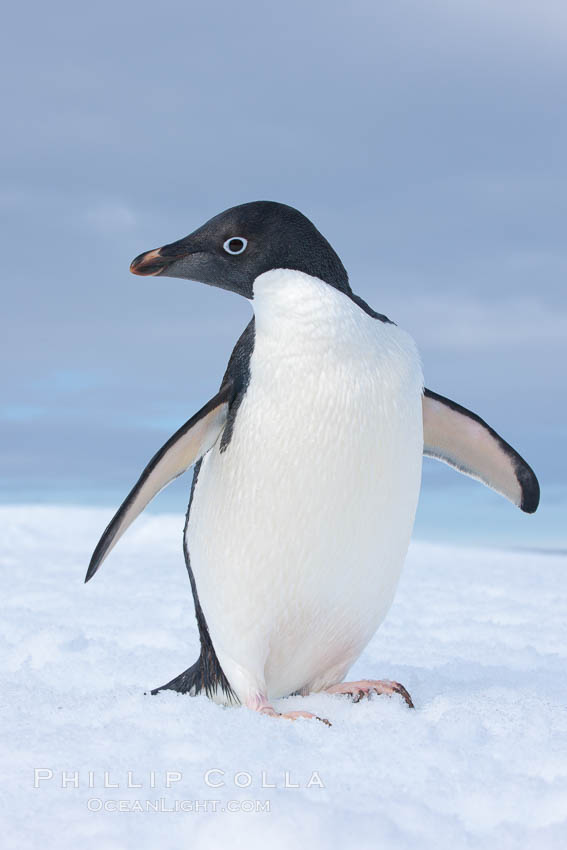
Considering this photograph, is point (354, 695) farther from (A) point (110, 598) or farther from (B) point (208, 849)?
(A) point (110, 598)

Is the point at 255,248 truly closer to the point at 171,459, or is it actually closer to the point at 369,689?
the point at 171,459

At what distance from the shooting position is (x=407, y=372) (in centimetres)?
310

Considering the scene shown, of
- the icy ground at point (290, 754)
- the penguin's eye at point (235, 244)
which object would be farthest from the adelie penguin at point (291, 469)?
the icy ground at point (290, 754)

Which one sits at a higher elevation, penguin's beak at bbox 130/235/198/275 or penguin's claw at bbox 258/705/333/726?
penguin's beak at bbox 130/235/198/275

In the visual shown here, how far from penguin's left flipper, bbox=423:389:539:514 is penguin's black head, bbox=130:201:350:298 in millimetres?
684

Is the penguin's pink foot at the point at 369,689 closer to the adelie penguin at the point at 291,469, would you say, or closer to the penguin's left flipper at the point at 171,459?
the adelie penguin at the point at 291,469

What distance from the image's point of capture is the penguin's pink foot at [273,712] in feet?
9.05

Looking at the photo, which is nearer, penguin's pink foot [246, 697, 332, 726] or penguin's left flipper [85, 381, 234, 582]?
penguin's pink foot [246, 697, 332, 726]

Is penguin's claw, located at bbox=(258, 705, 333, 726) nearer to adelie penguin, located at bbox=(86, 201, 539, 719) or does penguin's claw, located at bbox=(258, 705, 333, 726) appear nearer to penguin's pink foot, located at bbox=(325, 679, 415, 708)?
adelie penguin, located at bbox=(86, 201, 539, 719)

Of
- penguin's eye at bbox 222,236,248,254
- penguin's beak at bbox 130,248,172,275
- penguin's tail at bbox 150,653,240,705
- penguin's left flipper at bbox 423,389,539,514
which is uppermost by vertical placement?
penguin's eye at bbox 222,236,248,254

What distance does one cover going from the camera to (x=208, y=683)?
3.26 meters

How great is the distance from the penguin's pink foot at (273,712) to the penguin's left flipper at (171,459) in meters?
0.70

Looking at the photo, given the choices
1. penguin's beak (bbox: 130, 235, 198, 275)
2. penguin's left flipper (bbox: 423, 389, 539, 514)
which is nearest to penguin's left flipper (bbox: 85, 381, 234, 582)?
penguin's beak (bbox: 130, 235, 198, 275)

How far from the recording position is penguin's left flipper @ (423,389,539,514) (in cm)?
350
